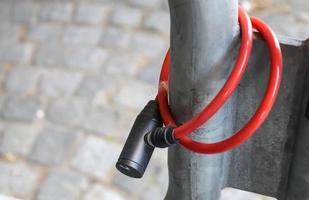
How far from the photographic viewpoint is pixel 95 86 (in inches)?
113

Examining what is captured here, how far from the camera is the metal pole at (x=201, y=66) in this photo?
0.72 meters

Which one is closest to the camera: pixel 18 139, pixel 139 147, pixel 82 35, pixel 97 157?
pixel 139 147

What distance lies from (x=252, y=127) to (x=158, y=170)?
1.69m

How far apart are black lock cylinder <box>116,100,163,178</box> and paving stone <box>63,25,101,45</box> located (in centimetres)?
235

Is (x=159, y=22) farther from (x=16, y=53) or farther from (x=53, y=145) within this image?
(x=53, y=145)

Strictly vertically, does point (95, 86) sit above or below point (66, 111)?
above

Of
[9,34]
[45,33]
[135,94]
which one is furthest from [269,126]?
[9,34]

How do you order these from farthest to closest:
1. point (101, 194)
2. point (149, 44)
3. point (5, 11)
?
point (5, 11)
point (149, 44)
point (101, 194)

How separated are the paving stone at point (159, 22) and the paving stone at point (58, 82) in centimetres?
59

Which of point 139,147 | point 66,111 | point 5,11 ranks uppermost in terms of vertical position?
point 139,147

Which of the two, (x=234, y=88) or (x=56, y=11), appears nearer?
(x=234, y=88)

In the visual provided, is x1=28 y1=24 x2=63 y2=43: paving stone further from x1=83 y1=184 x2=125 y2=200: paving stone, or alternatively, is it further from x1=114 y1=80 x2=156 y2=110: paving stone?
x1=83 y1=184 x2=125 y2=200: paving stone

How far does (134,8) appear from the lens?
3393mm

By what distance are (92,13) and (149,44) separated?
1.73 ft
